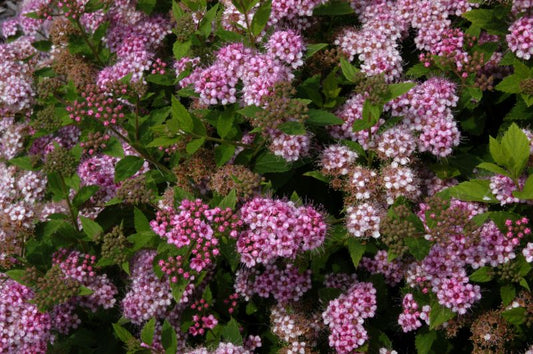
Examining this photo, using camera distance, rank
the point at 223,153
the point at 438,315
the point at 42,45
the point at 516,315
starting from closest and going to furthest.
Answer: the point at 516,315 < the point at 438,315 < the point at 223,153 < the point at 42,45

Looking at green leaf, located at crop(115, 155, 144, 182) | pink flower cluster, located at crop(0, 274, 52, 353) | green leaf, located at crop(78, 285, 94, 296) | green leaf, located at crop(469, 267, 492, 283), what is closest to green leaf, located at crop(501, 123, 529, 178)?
green leaf, located at crop(469, 267, 492, 283)

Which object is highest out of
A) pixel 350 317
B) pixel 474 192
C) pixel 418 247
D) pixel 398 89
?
pixel 398 89

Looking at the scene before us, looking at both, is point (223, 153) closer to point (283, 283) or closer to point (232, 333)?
point (283, 283)

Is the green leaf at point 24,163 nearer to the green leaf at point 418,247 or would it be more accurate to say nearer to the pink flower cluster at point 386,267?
the pink flower cluster at point 386,267

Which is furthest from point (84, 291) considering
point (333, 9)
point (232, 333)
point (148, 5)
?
point (333, 9)

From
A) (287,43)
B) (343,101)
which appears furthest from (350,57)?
(287,43)
